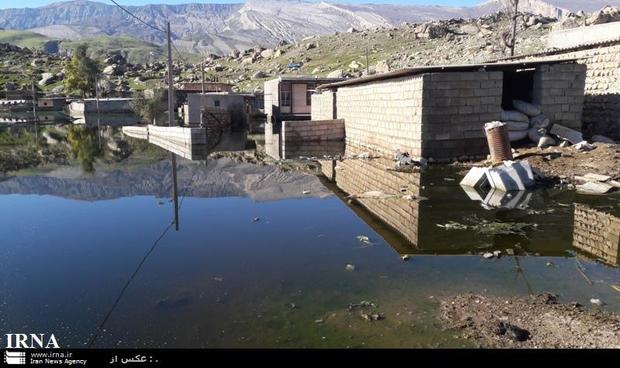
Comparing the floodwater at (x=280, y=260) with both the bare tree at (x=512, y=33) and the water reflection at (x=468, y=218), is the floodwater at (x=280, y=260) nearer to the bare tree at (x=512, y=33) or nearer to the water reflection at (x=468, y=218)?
the water reflection at (x=468, y=218)

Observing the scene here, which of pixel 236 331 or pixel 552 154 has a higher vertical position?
pixel 552 154

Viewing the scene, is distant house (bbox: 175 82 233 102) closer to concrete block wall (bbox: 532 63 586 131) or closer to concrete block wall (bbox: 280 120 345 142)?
concrete block wall (bbox: 280 120 345 142)

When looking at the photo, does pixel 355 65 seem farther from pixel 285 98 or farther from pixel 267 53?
pixel 267 53

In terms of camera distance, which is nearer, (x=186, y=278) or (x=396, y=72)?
(x=186, y=278)

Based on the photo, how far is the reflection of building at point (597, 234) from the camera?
7.22m

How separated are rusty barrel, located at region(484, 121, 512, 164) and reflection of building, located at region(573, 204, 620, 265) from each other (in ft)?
10.8

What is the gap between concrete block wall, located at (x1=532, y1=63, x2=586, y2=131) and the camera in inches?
603

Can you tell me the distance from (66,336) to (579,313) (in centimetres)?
514

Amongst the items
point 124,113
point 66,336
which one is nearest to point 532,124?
point 66,336

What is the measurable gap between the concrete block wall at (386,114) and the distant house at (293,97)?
15074mm

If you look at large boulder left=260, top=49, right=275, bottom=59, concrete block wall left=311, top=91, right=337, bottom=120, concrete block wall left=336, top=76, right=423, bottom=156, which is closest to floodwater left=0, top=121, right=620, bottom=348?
concrete block wall left=336, top=76, right=423, bottom=156

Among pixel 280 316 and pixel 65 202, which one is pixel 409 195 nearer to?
pixel 280 316

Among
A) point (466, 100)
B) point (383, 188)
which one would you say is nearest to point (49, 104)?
point (466, 100)

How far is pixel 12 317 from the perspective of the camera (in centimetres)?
534
